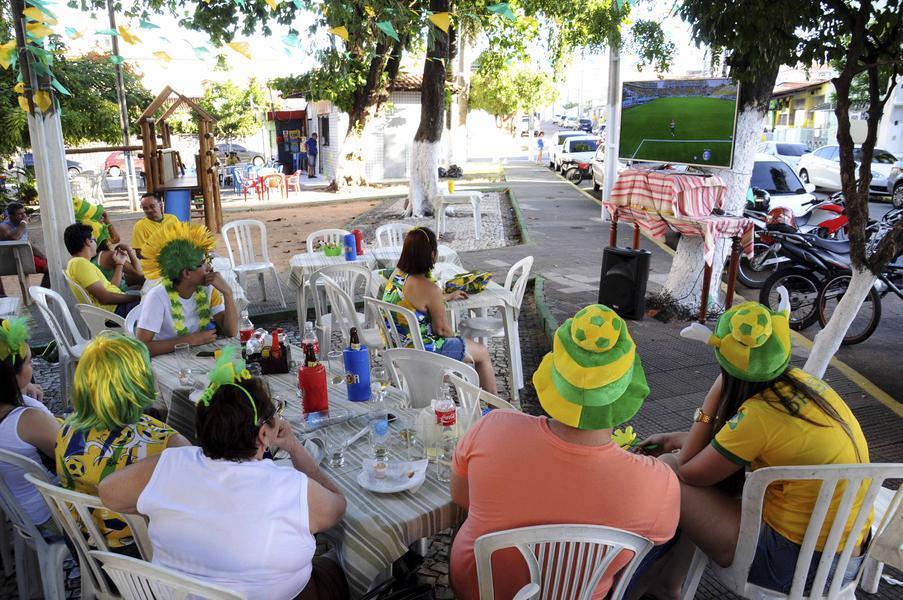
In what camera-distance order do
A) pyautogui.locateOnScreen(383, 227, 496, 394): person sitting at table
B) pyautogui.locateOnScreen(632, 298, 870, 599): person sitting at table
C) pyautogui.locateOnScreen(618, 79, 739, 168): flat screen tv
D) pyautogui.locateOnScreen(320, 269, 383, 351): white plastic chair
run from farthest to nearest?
pyautogui.locateOnScreen(618, 79, 739, 168): flat screen tv < pyautogui.locateOnScreen(320, 269, 383, 351): white plastic chair < pyautogui.locateOnScreen(383, 227, 496, 394): person sitting at table < pyautogui.locateOnScreen(632, 298, 870, 599): person sitting at table

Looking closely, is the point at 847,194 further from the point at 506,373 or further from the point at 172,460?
the point at 172,460

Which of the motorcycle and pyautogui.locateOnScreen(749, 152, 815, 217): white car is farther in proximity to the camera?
the motorcycle

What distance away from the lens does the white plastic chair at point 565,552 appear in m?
1.87

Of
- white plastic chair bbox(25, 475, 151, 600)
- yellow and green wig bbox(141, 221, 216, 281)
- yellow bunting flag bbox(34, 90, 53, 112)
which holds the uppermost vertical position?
yellow bunting flag bbox(34, 90, 53, 112)

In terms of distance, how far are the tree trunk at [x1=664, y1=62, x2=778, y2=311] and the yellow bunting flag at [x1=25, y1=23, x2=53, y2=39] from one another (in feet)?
19.6

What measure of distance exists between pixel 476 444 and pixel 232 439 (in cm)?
75

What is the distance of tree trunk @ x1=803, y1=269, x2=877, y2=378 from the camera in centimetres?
403

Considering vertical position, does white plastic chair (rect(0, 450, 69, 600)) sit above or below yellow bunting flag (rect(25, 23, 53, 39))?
below

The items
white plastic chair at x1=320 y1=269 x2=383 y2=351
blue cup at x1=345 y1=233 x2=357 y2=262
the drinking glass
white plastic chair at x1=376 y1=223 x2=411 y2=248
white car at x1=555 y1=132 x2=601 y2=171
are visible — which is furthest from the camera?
white car at x1=555 y1=132 x2=601 y2=171

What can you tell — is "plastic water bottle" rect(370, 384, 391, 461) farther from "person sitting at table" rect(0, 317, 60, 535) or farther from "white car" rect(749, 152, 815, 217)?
"white car" rect(749, 152, 815, 217)

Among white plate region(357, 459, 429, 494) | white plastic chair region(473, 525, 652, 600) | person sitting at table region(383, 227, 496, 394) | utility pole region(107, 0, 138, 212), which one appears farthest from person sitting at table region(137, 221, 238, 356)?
utility pole region(107, 0, 138, 212)

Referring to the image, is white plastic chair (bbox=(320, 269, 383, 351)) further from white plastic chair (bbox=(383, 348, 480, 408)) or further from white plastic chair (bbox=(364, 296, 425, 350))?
white plastic chair (bbox=(383, 348, 480, 408))

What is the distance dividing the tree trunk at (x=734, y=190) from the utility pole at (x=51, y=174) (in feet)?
20.3

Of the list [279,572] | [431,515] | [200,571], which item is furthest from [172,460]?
[431,515]
